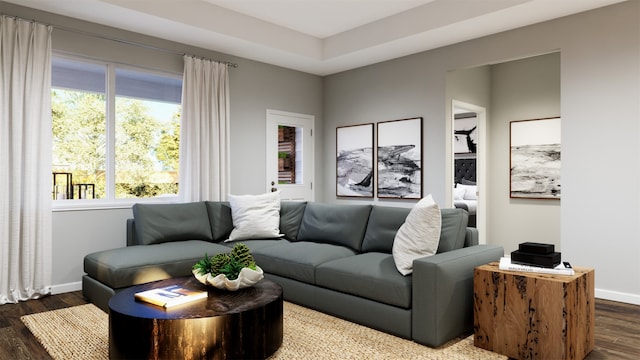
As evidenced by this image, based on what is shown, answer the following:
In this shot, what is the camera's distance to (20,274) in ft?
12.5

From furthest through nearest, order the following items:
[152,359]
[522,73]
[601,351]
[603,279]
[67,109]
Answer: [522,73]
[67,109]
[603,279]
[601,351]
[152,359]

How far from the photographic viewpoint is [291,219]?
14.8 ft

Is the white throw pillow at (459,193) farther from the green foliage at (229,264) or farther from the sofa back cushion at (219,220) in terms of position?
the green foliage at (229,264)

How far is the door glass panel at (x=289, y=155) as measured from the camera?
603 centimetres

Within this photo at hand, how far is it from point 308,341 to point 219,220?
6.86 feet

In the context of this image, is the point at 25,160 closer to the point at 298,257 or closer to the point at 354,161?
the point at 298,257

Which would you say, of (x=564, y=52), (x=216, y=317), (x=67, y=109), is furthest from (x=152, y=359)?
(x=564, y=52)

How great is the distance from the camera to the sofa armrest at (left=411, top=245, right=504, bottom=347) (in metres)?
2.63

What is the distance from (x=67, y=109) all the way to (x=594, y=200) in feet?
16.1

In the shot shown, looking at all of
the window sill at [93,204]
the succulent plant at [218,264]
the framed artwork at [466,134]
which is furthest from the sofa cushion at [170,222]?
the framed artwork at [466,134]

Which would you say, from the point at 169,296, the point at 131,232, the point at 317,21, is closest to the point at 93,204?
the point at 131,232

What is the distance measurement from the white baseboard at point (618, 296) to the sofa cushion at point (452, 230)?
1524mm

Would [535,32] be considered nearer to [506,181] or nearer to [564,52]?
[564,52]

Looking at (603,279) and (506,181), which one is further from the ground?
(506,181)
